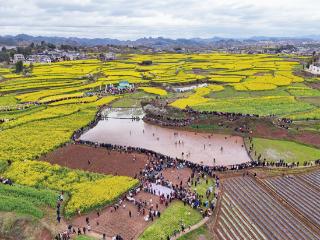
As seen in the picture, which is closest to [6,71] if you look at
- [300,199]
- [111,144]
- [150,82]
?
[150,82]

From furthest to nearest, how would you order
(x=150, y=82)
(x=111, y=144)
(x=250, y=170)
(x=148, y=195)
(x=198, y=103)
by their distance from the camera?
(x=150, y=82) → (x=198, y=103) → (x=111, y=144) → (x=250, y=170) → (x=148, y=195)

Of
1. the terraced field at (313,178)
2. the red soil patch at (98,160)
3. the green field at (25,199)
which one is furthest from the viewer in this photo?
the red soil patch at (98,160)

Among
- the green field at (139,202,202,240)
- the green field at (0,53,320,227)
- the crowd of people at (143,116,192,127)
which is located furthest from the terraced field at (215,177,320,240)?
the crowd of people at (143,116,192,127)

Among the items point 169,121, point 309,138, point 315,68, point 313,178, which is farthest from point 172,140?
point 315,68

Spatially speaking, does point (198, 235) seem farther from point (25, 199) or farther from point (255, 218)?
point (25, 199)

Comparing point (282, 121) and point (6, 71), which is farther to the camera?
point (6, 71)

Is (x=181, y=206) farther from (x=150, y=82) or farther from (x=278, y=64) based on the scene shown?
(x=278, y=64)

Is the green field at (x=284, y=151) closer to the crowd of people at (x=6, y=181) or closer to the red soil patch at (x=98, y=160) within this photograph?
the red soil patch at (x=98, y=160)

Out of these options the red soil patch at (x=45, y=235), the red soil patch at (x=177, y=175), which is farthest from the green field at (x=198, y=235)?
the red soil patch at (x=45, y=235)
